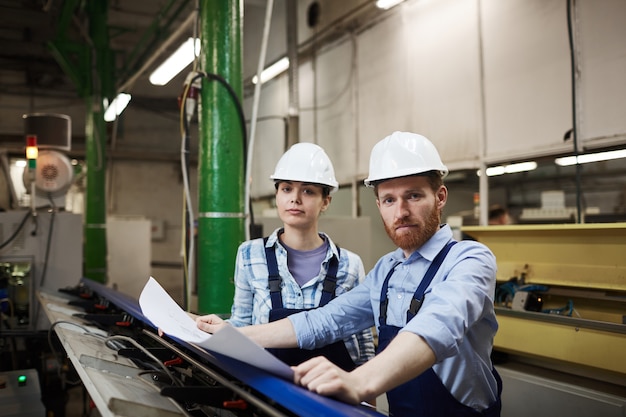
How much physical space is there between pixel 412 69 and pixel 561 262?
8.36 feet

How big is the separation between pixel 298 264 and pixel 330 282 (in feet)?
0.49

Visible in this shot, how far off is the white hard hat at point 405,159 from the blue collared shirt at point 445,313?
7.3 inches

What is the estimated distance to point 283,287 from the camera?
1.78m

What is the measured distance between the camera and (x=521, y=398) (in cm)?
254

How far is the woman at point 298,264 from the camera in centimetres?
176

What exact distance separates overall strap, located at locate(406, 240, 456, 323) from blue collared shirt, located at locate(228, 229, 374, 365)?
52 cm

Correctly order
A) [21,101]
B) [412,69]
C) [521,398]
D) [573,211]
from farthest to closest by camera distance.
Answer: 1. [21,101]
2. [573,211]
3. [412,69]
4. [521,398]

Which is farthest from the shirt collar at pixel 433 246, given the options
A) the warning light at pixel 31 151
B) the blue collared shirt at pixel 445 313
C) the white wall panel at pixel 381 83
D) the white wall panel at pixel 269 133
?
the white wall panel at pixel 269 133

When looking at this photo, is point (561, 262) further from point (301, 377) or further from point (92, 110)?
point (92, 110)

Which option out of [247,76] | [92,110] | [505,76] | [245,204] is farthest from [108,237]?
[505,76]

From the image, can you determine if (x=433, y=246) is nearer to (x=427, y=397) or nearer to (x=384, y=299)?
(x=384, y=299)

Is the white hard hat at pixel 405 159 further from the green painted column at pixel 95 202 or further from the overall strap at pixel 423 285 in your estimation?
the green painted column at pixel 95 202

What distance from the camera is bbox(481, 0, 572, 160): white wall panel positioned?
3418mm

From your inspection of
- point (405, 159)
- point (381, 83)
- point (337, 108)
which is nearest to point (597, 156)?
point (381, 83)
